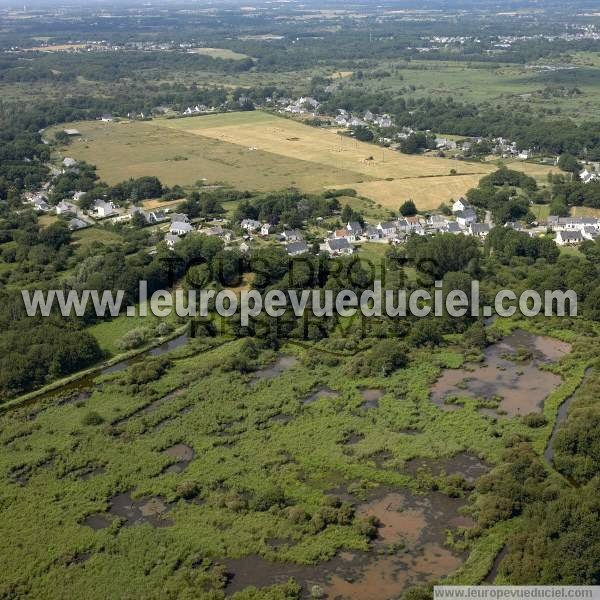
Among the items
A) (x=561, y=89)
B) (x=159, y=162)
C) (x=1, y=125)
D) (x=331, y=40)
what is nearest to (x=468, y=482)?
(x=159, y=162)

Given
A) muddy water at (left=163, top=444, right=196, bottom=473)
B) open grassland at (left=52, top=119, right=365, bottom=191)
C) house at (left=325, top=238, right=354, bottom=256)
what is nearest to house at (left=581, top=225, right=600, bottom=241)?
house at (left=325, top=238, right=354, bottom=256)

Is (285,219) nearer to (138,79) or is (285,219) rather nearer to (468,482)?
(468,482)

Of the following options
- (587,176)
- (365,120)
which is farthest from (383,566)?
(365,120)

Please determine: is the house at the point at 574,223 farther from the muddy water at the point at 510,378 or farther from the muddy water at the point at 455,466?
the muddy water at the point at 455,466

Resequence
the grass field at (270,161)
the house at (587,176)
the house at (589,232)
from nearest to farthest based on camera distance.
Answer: the house at (589,232) → the house at (587,176) → the grass field at (270,161)

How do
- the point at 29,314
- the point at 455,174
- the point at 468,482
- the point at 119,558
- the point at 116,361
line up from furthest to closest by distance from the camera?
the point at 455,174 < the point at 29,314 < the point at 116,361 < the point at 468,482 < the point at 119,558

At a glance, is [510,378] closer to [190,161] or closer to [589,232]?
[589,232]

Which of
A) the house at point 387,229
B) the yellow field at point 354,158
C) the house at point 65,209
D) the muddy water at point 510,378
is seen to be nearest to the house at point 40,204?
the house at point 65,209

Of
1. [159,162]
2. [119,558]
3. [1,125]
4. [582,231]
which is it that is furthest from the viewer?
[1,125]
